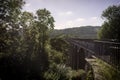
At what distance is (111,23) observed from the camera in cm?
3831

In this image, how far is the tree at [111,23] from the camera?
36.9 m

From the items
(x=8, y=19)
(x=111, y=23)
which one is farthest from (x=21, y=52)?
(x=111, y=23)

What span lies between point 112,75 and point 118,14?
107 feet

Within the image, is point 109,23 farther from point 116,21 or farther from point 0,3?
point 0,3

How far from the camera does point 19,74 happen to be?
2106 cm

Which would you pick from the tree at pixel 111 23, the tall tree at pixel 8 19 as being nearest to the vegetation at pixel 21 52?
the tall tree at pixel 8 19

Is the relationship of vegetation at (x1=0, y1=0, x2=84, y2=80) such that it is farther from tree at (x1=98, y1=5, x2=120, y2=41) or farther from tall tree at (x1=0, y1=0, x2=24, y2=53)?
tree at (x1=98, y1=5, x2=120, y2=41)

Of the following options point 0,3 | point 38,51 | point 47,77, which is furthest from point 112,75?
point 38,51

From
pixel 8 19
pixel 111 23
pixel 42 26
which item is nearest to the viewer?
pixel 8 19

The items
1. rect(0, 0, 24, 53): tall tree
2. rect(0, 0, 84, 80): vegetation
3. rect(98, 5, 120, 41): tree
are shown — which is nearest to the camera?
rect(0, 0, 84, 80): vegetation

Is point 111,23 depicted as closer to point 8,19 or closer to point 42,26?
point 42,26

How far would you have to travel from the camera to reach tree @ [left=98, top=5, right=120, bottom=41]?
3694 cm

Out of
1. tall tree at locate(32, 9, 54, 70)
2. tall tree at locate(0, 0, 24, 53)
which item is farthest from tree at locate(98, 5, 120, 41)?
tall tree at locate(0, 0, 24, 53)

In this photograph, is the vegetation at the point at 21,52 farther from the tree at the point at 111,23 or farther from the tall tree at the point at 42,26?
the tree at the point at 111,23
